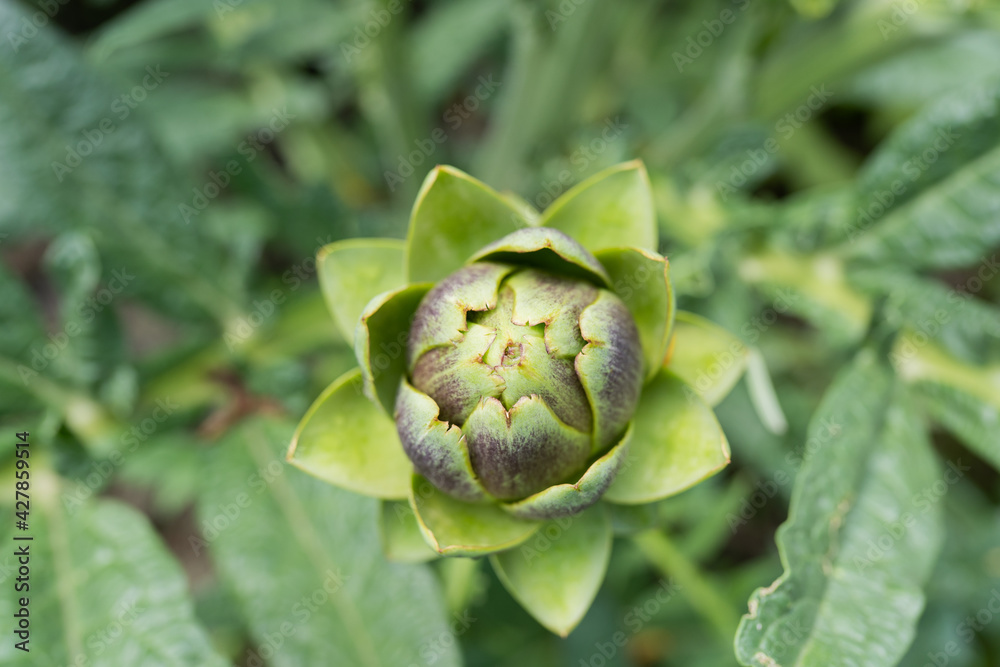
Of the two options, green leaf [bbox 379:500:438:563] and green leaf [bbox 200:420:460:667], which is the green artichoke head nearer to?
green leaf [bbox 379:500:438:563]

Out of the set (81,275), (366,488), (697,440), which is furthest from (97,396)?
(697,440)

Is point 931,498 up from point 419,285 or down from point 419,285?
down

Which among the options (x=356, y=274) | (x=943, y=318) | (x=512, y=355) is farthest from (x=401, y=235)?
(x=943, y=318)

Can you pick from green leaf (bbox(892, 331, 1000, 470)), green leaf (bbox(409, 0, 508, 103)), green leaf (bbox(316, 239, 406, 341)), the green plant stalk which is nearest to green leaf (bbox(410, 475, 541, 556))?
green leaf (bbox(316, 239, 406, 341))

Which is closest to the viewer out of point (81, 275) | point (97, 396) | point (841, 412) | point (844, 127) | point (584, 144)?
point (841, 412)

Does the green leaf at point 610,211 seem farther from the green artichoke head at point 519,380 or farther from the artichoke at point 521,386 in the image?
the green artichoke head at point 519,380

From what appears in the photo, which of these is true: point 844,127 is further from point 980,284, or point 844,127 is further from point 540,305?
point 540,305

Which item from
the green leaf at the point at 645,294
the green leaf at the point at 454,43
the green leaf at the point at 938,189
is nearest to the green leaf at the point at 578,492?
the green leaf at the point at 645,294
